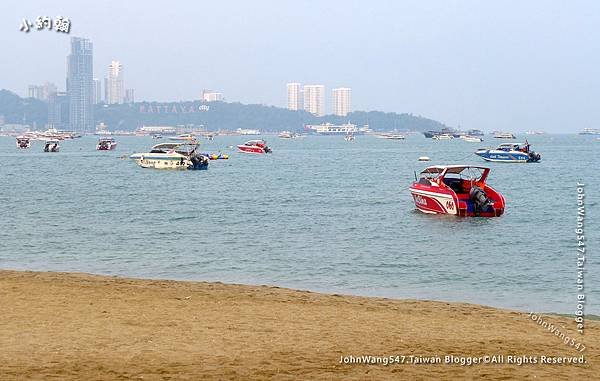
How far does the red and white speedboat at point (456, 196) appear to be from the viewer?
39188 millimetres

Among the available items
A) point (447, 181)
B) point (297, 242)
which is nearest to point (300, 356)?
point (297, 242)

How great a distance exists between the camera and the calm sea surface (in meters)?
22.1

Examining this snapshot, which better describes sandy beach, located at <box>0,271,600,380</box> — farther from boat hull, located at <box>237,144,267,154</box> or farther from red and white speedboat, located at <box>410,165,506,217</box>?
boat hull, located at <box>237,144,267,154</box>

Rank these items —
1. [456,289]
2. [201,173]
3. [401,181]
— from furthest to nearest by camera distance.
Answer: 1. [201,173]
2. [401,181]
3. [456,289]

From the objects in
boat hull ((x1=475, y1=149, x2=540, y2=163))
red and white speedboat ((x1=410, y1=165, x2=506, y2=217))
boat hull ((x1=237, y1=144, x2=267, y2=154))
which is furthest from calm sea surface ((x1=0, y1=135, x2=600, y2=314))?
boat hull ((x1=237, y1=144, x2=267, y2=154))

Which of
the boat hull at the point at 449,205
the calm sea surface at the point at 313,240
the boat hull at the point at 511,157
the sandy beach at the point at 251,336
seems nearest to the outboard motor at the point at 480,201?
the boat hull at the point at 449,205

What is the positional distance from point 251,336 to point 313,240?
61.7 feet

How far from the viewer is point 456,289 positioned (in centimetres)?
2100

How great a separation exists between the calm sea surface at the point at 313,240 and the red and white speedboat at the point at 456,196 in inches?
27.6

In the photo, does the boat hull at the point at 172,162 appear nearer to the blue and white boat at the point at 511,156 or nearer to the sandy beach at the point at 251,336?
the blue and white boat at the point at 511,156

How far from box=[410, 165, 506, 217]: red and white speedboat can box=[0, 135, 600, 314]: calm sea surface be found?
70 centimetres

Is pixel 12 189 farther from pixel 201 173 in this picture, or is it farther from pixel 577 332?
pixel 577 332

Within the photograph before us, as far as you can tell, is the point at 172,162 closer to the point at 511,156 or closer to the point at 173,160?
the point at 173,160

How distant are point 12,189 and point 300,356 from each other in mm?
51873
